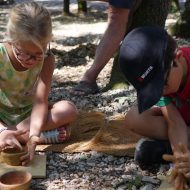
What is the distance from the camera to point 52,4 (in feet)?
37.0

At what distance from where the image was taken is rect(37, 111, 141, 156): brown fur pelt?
8.57 ft

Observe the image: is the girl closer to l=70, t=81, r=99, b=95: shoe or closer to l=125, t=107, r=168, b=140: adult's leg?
l=125, t=107, r=168, b=140: adult's leg

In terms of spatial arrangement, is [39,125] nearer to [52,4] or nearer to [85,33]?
[85,33]

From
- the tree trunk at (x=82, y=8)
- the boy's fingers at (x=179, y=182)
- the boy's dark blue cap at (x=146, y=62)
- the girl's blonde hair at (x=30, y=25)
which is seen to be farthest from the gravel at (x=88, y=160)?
the tree trunk at (x=82, y=8)

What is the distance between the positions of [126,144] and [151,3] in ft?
5.15

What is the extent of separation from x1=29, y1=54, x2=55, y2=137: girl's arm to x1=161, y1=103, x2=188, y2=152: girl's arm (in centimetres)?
69

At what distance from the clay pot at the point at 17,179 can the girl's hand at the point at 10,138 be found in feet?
0.78

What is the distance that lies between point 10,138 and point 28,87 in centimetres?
44

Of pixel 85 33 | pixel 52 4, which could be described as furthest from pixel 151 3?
pixel 52 4

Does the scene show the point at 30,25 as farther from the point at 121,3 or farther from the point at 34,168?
the point at 121,3

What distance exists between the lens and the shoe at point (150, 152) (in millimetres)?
2365

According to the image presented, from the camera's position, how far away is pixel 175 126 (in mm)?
2275

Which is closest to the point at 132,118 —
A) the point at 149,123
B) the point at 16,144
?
the point at 149,123

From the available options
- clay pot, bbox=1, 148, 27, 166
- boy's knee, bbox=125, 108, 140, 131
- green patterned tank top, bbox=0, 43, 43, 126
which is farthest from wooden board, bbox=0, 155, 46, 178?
boy's knee, bbox=125, 108, 140, 131
